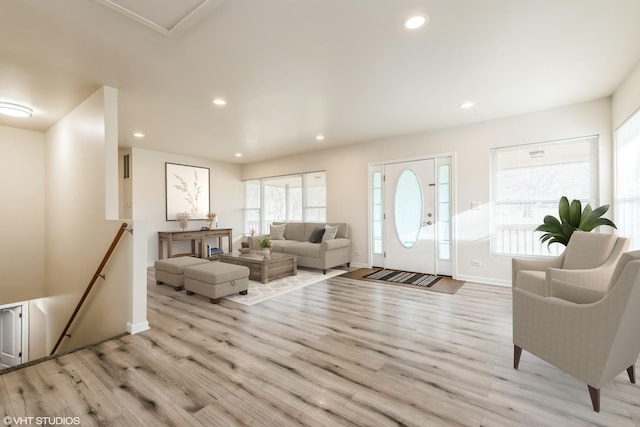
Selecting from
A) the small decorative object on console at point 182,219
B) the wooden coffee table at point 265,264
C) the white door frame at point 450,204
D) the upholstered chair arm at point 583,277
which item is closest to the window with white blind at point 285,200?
the white door frame at point 450,204

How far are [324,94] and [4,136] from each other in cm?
526

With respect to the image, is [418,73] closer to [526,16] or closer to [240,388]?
[526,16]

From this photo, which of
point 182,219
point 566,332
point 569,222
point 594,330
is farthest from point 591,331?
point 182,219

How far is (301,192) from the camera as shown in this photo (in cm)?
691

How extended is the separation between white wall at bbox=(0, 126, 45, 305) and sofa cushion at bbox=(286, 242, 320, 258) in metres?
4.32

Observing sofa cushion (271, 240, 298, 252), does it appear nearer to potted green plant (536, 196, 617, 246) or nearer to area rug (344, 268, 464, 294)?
area rug (344, 268, 464, 294)

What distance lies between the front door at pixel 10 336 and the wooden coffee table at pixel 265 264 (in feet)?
12.0

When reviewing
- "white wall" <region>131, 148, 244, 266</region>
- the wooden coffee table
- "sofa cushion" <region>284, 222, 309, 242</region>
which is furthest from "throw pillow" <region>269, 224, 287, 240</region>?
"white wall" <region>131, 148, 244, 266</region>

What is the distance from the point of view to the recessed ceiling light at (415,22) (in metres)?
2.05

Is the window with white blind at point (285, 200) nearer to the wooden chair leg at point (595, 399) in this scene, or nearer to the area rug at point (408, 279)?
the area rug at point (408, 279)

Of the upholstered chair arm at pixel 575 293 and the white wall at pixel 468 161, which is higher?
the white wall at pixel 468 161

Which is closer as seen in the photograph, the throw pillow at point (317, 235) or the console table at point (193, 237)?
the throw pillow at point (317, 235)

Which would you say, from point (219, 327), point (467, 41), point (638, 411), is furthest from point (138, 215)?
point (638, 411)

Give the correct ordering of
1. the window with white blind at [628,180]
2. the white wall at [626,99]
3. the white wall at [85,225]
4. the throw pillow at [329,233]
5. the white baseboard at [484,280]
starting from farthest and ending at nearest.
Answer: the throw pillow at [329,233] → the white baseboard at [484,280] → the white wall at [85,225] → the window with white blind at [628,180] → the white wall at [626,99]
